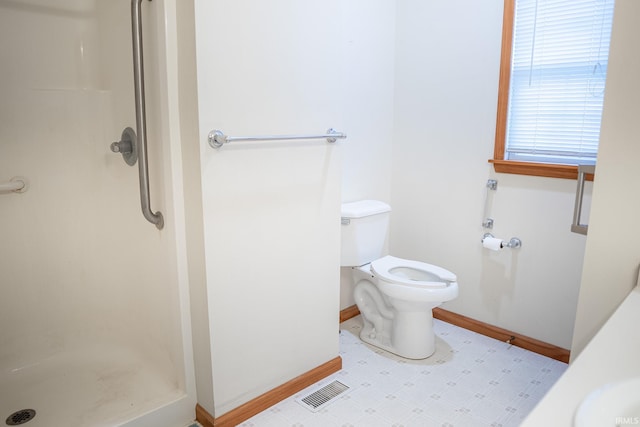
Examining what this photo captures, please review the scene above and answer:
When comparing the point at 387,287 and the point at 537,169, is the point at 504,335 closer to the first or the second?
the point at 387,287

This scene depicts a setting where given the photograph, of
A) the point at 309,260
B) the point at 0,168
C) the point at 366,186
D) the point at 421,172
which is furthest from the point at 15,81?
the point at 421,172

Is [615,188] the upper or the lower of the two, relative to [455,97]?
lower

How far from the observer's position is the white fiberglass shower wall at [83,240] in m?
1.90

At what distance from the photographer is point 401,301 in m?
2.35

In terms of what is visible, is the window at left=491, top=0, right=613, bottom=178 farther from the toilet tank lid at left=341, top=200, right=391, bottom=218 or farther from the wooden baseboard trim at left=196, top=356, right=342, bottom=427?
the wooden baseboard trim at left=196, top=356, right=342, bottom=427

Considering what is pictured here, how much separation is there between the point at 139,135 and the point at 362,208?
Result: 1.19m

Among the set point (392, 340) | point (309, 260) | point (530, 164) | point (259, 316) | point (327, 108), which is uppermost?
point (327, 108)

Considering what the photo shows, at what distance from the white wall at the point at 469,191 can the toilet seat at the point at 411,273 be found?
0.32 metres

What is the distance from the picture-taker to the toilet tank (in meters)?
2.50

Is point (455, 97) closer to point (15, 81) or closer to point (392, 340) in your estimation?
point (392, 340)

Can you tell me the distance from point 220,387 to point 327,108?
1185 mm

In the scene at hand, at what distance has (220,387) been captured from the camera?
1.88 m

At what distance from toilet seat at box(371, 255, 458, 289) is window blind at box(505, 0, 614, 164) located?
0.71 m

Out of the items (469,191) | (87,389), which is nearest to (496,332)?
(469,191)
